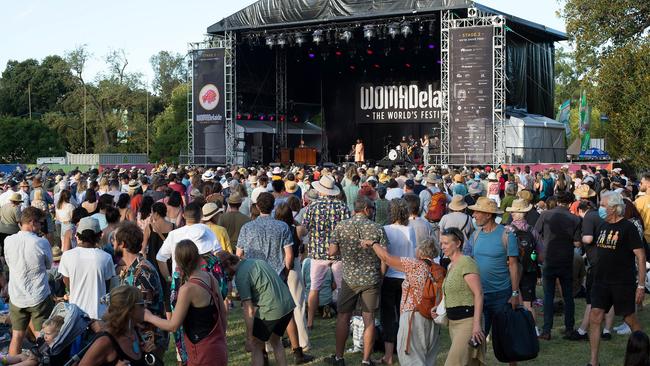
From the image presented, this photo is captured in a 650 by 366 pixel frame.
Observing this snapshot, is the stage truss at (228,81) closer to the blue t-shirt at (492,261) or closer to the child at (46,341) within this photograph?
the blue t-shirt at (492,261)

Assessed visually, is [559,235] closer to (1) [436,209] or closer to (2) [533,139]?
(1) [436,209]

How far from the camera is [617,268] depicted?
644 cm

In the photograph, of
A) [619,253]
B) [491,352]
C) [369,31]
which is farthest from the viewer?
[369,31]

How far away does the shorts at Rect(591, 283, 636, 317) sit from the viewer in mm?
6414

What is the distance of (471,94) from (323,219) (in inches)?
731

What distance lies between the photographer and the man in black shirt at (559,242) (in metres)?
7.84

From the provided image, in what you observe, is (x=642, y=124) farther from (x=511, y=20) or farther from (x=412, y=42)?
(x=412, y=42)

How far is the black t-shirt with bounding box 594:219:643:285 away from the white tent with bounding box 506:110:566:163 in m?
19.6

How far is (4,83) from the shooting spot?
70500mm

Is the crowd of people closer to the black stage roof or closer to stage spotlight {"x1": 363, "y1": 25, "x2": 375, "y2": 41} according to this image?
the black stage roof

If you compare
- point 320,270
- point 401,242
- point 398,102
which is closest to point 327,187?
point 320,270

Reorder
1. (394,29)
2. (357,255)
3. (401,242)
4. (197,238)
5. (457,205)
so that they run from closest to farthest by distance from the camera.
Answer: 1. (197,238)
2. (357,255)
3. (401,242)
4. (457,205)
5. (394,29)

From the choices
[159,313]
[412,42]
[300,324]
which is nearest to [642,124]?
[412,42]

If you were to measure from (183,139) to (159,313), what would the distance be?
45.3m
